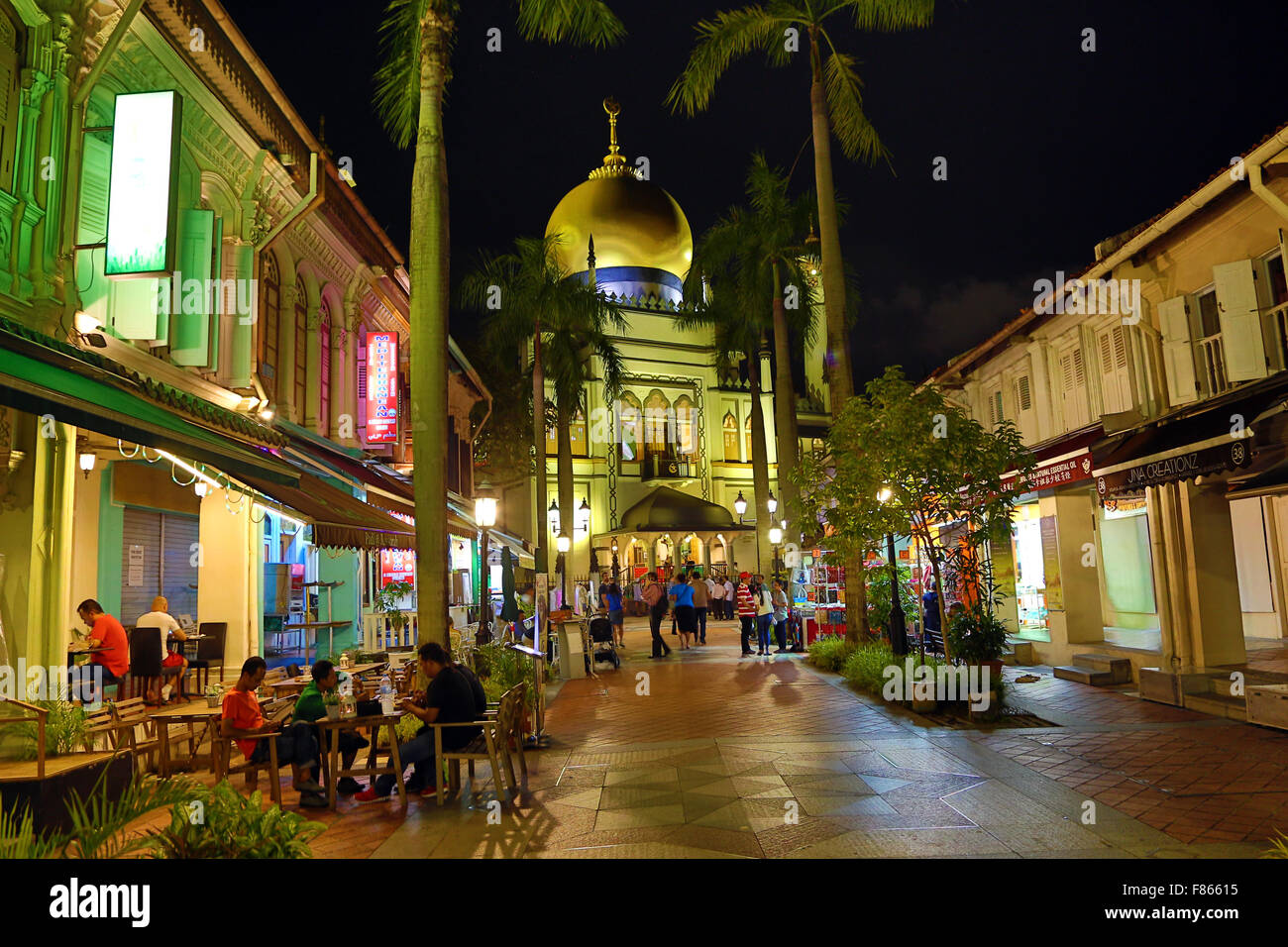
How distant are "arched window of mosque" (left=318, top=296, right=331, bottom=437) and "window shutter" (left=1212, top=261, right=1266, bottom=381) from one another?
14.1 meters

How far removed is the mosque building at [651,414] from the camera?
39125 millimetres

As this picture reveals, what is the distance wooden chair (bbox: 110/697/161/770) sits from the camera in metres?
7.92

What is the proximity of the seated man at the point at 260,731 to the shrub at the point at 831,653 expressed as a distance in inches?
381

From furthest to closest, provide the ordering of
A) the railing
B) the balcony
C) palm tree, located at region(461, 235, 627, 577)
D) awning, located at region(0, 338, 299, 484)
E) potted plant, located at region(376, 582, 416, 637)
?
the balcony, palm tree, located at region(461, 235, 627, 577), potted plant, located at region(376, 582, 416, 637), the railing, awning, located at region(0, 338, 299, 484)

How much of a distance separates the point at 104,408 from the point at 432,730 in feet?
12.5

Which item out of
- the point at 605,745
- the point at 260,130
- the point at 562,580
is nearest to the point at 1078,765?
the point at 605,745

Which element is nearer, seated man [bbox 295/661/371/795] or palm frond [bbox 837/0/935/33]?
seated man [bbox 295/661/371/795]

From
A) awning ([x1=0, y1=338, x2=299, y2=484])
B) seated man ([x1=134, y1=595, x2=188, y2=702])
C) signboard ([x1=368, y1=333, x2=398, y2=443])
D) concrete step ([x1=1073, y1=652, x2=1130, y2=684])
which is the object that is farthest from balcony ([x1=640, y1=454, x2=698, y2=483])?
awning ([x1=0, y1=338, x2=299, y2=484])

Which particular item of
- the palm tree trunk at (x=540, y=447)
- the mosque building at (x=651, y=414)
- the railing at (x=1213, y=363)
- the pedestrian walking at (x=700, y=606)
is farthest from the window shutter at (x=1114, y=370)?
the mosque building at (x=651, y=414)

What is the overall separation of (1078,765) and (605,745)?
4809 mm

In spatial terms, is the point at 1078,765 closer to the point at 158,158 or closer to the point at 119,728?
the point at 119,728

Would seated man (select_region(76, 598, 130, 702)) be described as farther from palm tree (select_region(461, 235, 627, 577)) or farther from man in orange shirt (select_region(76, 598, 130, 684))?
palm tree (select_region(461, 235, 627, 577))

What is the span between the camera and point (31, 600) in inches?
315

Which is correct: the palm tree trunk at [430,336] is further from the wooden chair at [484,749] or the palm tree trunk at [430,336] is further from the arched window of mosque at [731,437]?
the arched window of mosque at [731,437]
